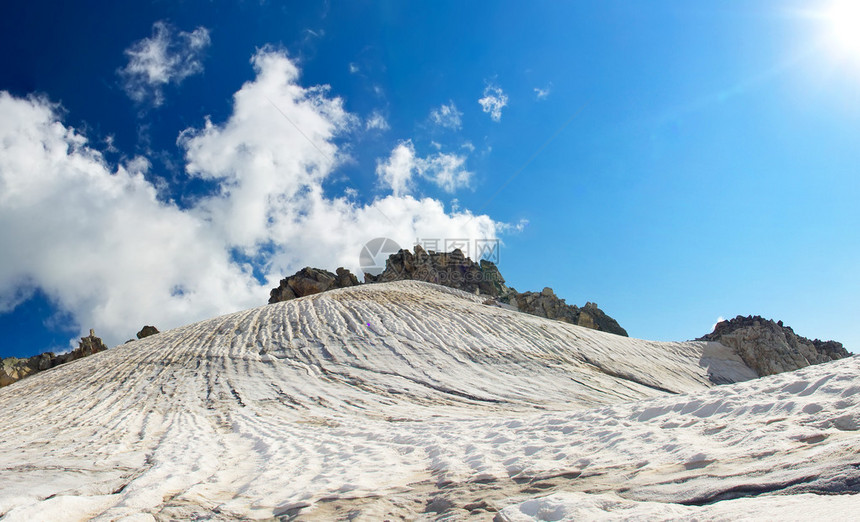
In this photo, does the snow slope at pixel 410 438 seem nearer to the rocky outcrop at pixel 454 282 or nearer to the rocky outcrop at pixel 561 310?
the rocky outcrop at pixel 561 310

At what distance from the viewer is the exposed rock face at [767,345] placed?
74.5 ft

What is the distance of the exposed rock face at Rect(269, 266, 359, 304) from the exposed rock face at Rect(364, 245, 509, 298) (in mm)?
2814

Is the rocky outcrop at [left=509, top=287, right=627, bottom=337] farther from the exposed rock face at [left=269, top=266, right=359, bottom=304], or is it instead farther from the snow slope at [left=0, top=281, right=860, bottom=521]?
the snow slope at [left=0, top=281, right=860, bottom=521]

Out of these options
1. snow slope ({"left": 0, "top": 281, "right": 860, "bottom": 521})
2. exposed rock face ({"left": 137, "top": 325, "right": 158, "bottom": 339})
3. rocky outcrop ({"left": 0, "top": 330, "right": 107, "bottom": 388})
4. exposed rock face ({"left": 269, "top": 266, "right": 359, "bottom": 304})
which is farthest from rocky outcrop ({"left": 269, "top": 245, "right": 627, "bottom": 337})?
snow slope ({"left": 0, "top": 281, "right": 860, "bottom": 521})

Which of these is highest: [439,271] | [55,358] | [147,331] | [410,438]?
[439,271]

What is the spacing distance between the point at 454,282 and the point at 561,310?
9536 millimetres

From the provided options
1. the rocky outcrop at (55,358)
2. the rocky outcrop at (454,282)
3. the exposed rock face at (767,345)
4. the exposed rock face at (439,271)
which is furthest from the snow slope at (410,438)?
the exposed rock face at (439,271)

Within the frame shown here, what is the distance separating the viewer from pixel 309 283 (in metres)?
35.8

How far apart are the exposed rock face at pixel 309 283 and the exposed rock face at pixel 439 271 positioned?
281cm

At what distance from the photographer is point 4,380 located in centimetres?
2030

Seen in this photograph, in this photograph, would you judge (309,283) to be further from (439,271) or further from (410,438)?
(410,438)

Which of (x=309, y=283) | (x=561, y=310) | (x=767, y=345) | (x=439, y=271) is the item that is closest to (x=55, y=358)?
(x=309, y=283)

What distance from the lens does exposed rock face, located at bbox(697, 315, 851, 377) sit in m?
22.7

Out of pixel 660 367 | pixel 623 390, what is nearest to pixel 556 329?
pixel 660 367
